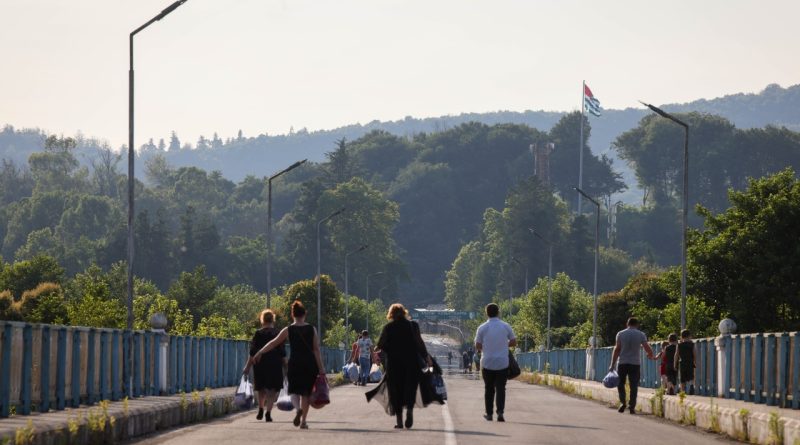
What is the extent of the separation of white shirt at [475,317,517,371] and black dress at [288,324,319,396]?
2882mm

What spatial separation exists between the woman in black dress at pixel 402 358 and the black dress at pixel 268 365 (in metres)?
2.83

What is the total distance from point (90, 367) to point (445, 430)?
668 cm

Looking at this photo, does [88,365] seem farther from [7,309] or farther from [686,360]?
[7,309]

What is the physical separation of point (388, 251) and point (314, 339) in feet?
548

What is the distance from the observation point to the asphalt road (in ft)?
64.7

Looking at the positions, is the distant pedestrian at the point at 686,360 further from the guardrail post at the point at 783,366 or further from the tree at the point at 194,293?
the tree at the point at 194,293

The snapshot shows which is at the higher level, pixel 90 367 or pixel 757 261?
pixel 757 261

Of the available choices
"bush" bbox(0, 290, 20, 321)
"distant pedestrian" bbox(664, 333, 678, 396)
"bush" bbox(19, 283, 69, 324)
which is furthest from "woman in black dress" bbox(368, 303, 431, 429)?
"bush" bbox(0, 290, 20, 321)

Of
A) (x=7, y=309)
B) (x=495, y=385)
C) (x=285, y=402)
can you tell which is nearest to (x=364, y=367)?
(x=495, y=385)

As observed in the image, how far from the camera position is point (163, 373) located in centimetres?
3062

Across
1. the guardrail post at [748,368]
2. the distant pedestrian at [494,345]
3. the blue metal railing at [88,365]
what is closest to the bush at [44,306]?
the blue metal railing at [88,365]

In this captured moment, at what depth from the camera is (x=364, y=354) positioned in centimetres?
4825

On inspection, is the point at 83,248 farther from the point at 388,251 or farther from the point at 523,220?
the point at 523,220

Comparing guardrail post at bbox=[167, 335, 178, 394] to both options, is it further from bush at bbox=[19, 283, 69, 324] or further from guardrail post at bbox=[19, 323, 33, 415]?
bush at bbox=[19, 283, 69, 324]
